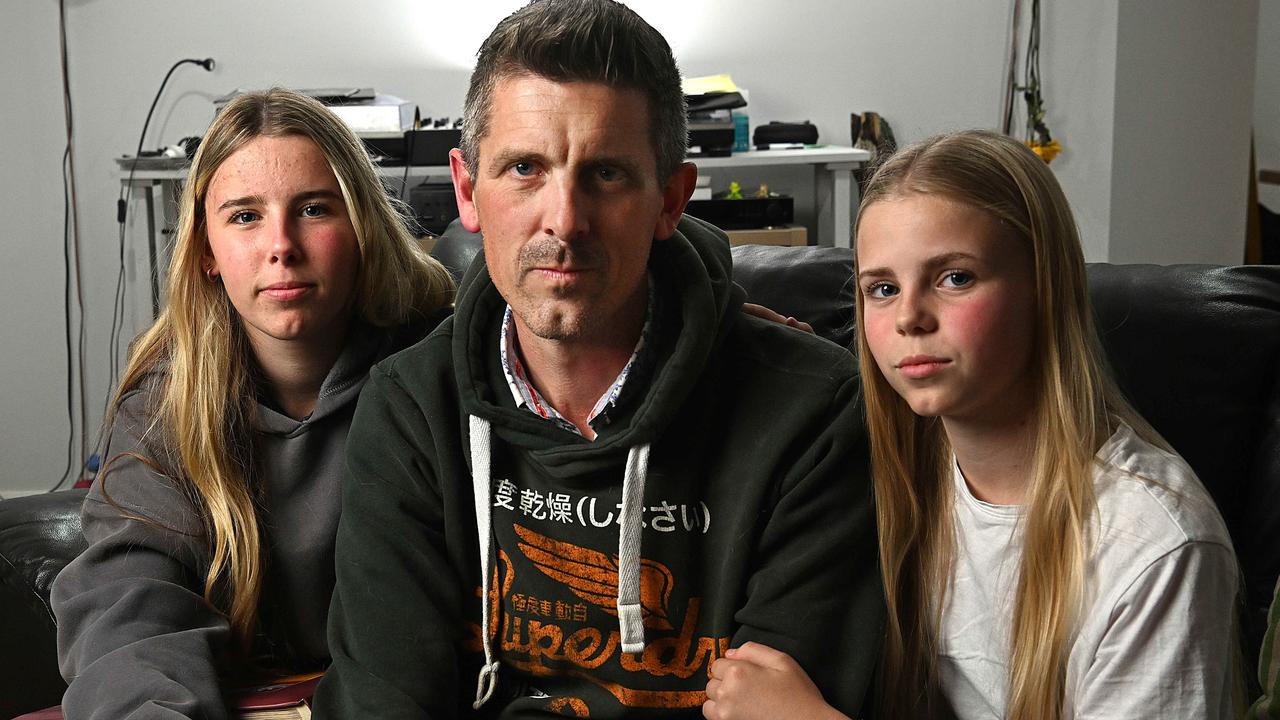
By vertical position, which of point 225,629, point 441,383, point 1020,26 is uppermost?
point 1020,26

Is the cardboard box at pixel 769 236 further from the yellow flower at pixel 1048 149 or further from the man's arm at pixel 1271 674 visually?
the man's arm at pixel 1271 674

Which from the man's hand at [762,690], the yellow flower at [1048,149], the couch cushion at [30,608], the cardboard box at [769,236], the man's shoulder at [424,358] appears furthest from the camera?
the yellow flower at [1048,149]

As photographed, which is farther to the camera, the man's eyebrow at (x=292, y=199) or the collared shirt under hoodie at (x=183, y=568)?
the man's eyebrow at (x=292, y=199)

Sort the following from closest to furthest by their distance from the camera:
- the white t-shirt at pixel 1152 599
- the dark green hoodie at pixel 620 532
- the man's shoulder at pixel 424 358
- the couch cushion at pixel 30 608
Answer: the white t-shirt at pixel 1152 599 < the dark green hoodie at pixel 620 532 < the man's shoulder at pixel 424 358 < the couch cushion at pixel 30 608

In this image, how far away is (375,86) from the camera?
143 inches

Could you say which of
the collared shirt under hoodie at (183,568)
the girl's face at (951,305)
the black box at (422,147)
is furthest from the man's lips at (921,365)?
the black box at (422,147)

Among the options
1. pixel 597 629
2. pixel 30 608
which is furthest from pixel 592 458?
pixel 30 608

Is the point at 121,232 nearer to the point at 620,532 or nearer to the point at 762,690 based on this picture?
the point at 620,532

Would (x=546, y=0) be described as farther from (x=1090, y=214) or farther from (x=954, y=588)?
(x=1090, y=214)

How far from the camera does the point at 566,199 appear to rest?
3.68 feet

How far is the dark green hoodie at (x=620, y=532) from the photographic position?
121 centimetres

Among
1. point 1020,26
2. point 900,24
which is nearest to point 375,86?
point 900,24

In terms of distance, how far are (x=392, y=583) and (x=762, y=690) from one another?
418 millimetres

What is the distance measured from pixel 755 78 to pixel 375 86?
119cm
